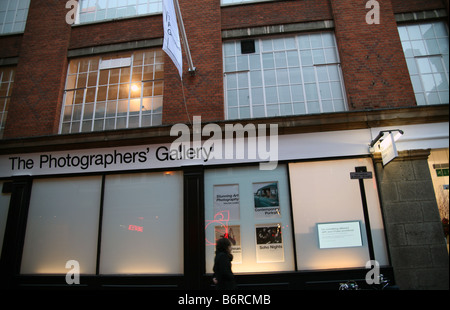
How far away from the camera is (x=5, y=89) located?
10039mm

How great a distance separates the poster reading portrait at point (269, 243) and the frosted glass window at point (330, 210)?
0.46 metres

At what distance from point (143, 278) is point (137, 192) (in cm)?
231

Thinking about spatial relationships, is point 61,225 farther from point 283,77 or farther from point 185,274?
point 283,77

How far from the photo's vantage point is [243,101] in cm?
871

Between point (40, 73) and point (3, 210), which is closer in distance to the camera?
point (3, 210)

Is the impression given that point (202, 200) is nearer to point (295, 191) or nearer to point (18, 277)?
point (295, 191)

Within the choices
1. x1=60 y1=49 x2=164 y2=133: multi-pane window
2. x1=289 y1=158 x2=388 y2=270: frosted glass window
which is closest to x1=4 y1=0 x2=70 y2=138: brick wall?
x1=60 y1=49 x2=164 y2=133: multi-pane window

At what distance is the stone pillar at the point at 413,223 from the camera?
22.1ft

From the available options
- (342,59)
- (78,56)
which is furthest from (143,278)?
(342,59)

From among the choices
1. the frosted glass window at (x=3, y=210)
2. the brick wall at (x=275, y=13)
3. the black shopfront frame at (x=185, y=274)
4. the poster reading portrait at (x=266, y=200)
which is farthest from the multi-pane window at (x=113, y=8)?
the poster reading portrait at (x=266, y=200)

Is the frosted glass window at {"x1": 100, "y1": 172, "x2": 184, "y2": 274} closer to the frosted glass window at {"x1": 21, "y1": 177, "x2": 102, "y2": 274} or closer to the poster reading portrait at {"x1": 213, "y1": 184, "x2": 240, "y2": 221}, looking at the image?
the frosted glass window at {"x1": 21, "y1": 177, "x2": 102, "y2": 274}

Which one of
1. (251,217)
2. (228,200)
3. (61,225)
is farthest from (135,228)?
(251,217)

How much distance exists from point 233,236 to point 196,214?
3.74 feet

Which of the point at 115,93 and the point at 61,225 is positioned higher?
the point at 115,93
